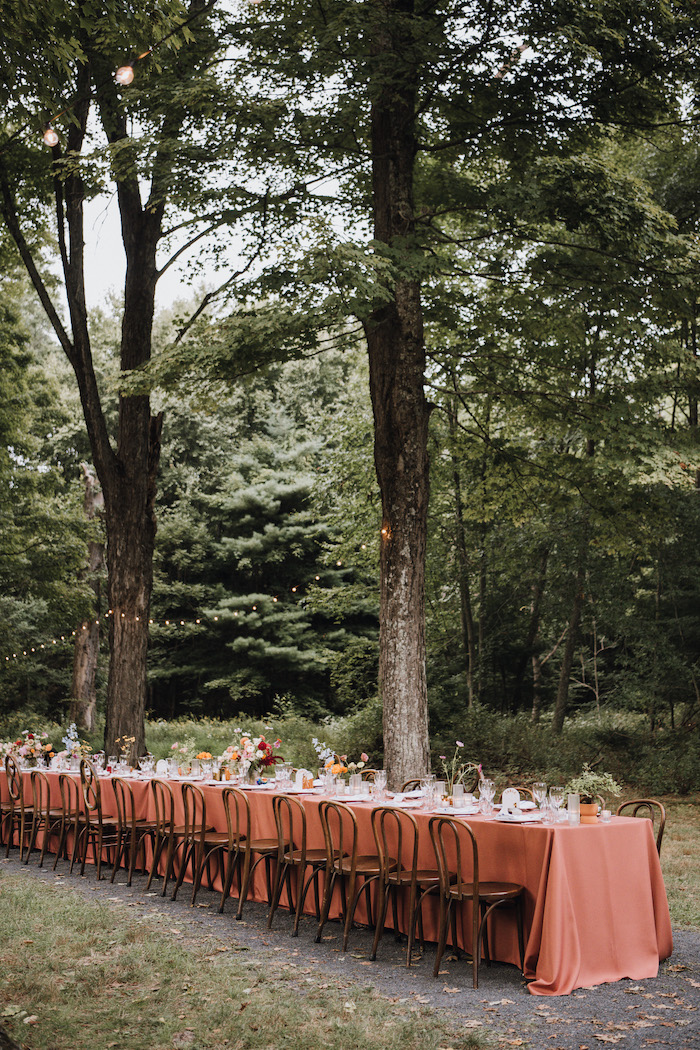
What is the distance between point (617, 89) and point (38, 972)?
866cm

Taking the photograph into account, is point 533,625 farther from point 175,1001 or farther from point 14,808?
point 175,1001

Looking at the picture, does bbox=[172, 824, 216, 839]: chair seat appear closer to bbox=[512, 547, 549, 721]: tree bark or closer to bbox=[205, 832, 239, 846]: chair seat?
bbox=[205, 832, 239, 846]: chair seat

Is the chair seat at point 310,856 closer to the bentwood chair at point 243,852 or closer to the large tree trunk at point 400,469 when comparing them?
A: the bentwood chair at point 243,852

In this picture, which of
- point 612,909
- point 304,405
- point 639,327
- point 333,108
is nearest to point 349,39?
point 333,108

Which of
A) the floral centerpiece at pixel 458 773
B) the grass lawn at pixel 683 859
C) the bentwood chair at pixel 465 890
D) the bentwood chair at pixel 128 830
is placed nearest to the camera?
the bentwood chair at pixel 465 890

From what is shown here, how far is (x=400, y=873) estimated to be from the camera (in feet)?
18.4

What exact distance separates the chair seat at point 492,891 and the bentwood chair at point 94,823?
4.04 metres

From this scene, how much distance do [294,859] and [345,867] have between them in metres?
0.47

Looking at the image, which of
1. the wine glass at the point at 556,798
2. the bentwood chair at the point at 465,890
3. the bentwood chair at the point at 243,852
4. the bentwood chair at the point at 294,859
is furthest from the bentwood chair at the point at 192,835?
the wine glass at the point at 556,798

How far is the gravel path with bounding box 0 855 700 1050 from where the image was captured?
4121mm

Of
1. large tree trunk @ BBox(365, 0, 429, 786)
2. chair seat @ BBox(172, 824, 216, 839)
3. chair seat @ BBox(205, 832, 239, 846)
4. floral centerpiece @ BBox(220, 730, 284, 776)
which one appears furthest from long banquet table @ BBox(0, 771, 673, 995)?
large tree trunk @ BBox(365, 0, 429, 786)

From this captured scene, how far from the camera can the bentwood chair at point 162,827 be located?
741 centimetres

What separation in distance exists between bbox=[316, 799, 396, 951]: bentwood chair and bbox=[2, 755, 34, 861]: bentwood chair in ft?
14.3

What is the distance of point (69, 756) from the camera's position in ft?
33.0
